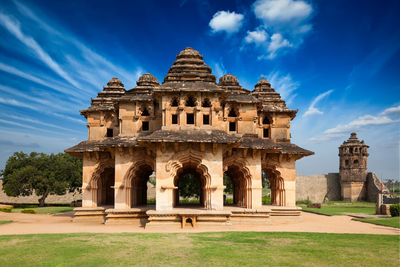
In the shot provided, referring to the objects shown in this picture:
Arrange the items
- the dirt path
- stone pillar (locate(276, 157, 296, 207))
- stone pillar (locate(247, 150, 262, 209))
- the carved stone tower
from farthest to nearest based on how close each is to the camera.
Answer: the carved stone tower, stone pillar (locate(276, 157, 296, 207)), stone pillar (locate(247, 150, 262, 209)), the dirt path

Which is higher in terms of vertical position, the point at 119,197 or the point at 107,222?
the point at 119,197

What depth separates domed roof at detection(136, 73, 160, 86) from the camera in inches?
791

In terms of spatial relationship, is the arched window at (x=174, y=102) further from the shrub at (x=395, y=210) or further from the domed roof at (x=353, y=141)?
the domed roof at (x=353, y=141)

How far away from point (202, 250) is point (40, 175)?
30.8 meters

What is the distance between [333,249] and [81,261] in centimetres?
755

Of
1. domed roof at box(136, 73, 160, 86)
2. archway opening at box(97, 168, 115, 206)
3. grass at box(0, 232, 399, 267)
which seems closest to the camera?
grass at box(0, 232, 399, 267)

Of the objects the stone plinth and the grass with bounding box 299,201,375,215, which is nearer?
the stone plinth

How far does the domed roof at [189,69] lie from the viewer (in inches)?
689

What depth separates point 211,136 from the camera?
15211 millimetres

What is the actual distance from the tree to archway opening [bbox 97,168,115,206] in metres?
13.8

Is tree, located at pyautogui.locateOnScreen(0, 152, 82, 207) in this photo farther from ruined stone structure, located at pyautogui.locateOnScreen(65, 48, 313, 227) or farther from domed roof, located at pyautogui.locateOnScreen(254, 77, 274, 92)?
domed roof, located at pyautogui.locateOnScreen(254, 77, 274, 92)

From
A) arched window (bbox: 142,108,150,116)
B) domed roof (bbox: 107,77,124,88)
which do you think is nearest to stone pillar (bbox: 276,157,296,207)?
arched window (bbox: 142,108,150,116)

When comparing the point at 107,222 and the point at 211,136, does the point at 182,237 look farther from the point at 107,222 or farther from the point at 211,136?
the point at 107,222

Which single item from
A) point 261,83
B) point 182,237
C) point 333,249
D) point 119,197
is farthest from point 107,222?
point 261,83
